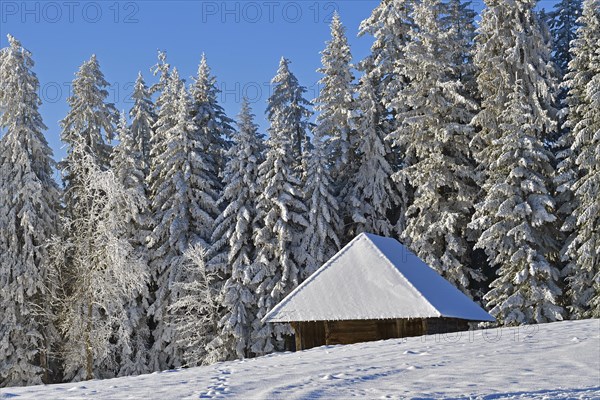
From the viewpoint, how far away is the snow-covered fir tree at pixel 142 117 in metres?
46.3

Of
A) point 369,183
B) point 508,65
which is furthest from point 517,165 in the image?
point 369,183

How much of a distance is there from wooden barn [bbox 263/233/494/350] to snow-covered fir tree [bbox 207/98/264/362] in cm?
896

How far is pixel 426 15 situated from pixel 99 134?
1879cm

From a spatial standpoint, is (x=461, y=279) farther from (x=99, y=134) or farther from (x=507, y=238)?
(x=99, y=134)

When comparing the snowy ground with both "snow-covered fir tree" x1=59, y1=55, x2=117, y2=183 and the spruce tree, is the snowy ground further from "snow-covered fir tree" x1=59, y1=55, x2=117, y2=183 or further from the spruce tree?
"snow-covered fir tree" x1=59, y1=55, x2=117, y2=183

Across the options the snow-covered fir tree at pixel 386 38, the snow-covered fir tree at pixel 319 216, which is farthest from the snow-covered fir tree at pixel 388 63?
the snow-covered fir tree at pixel 319 216

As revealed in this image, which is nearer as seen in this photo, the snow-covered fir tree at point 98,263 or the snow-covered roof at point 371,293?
the snow-covered roof at point 371,293

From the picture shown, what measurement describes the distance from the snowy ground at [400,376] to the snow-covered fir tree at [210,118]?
2656 cm

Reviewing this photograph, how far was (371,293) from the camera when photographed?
82.2ft

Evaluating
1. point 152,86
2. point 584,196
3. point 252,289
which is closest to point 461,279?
point 584,196

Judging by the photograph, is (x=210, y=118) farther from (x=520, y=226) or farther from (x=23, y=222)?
(x=520, y=226)

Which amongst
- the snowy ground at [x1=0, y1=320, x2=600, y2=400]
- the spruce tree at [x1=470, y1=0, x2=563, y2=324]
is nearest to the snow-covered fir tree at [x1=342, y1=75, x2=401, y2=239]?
the spruce tree at [x1=470, y1=0, x2=563, y2=324]

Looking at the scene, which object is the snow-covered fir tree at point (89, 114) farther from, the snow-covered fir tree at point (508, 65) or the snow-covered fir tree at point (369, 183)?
the snow-covered fir tree at point (508, 65)

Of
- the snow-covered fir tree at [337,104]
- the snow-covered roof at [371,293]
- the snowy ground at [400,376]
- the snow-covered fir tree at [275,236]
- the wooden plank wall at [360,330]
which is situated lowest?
the snowy ground at [400,376]
